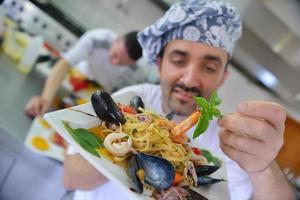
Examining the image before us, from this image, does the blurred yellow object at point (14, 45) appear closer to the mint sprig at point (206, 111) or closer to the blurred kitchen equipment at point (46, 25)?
the blurred kitchen equipment at point (46, 25)

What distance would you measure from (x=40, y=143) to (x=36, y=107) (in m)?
0.20

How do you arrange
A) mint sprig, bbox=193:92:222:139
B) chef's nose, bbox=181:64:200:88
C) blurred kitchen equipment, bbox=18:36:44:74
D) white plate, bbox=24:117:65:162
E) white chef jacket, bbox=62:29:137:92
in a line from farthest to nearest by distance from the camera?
white chef jacket, bbox=62:29:137:92, blurred kitchen equipment, bbox=18:36:44:74, white plate, bbox=24:117:65:162, chef's nose, bbox=181:64:200:88, mint sprig, bbox=193:92:222:139

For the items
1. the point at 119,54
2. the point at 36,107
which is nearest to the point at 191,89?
the point at 36,107

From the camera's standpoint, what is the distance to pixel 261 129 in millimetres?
625

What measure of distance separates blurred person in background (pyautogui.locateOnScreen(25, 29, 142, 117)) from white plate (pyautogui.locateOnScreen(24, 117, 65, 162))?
320mm

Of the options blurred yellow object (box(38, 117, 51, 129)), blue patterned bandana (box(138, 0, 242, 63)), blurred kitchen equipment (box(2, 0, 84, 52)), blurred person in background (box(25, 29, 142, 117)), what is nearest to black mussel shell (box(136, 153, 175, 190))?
blue patterned bandana (box(138, 0, 242, 63))

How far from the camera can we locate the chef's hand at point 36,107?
4.48ft

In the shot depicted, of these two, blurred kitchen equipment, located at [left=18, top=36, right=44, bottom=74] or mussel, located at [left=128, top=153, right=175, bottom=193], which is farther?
blurred kitchen equipment, located at [left=18, top=36, right=44, bottom=74]

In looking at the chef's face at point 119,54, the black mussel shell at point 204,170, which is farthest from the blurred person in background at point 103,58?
the black mussel shell at point 204,170

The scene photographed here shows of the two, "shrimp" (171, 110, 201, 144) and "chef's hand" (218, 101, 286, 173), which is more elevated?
"chef's hand" (218, 101, 286, 173)

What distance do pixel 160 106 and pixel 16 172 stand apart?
1.61 ft

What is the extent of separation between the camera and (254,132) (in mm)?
629

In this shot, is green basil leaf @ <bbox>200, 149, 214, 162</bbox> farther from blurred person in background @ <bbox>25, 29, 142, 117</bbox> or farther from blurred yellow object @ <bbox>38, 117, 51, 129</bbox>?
blurred person in background @ <bbox>25, 29, 142, 117</bbox>

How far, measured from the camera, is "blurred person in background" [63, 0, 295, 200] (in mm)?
643
